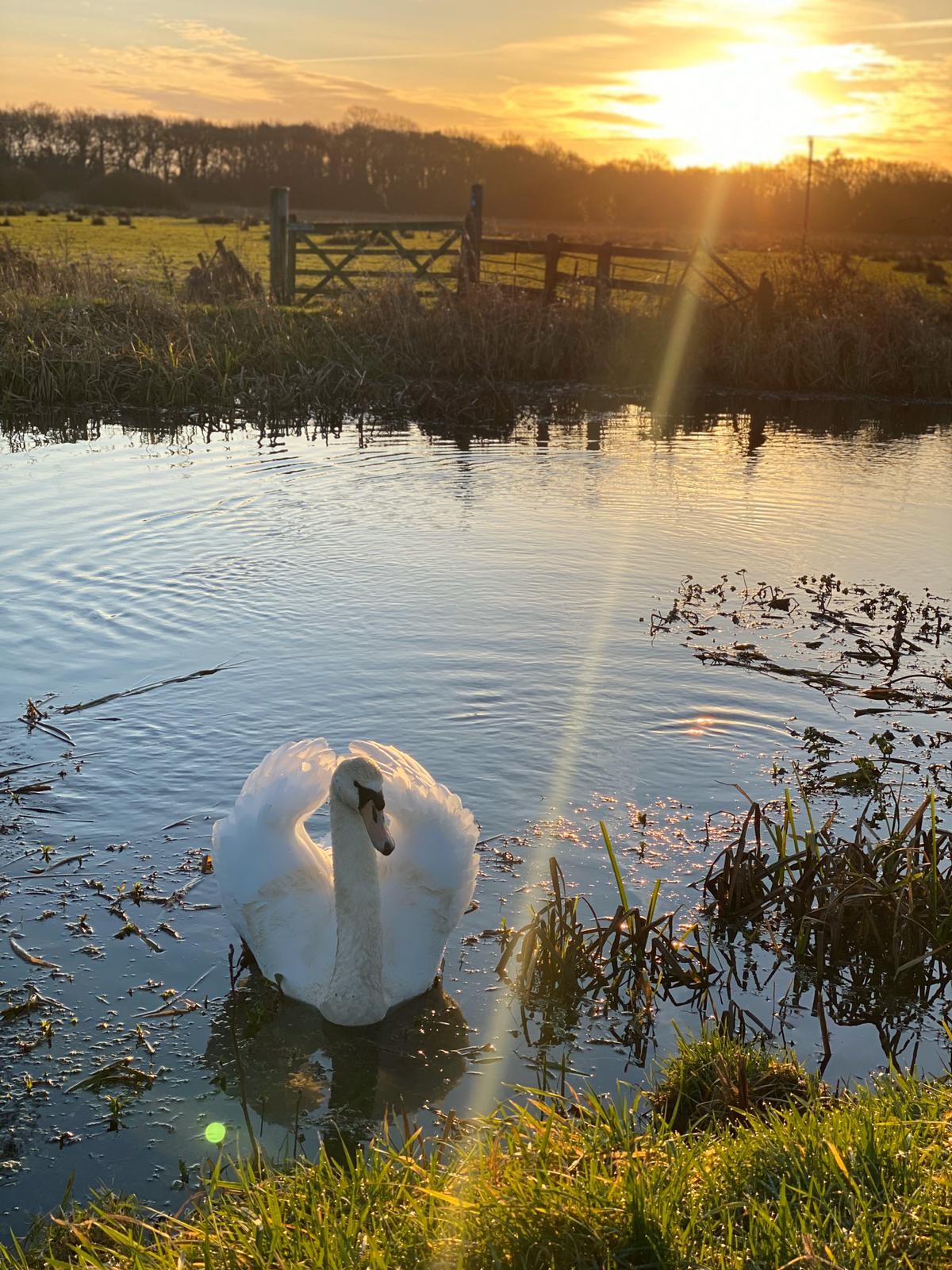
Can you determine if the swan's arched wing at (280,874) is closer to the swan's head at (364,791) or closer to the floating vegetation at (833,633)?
the swan's head at (364,791)

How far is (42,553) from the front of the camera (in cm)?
1152

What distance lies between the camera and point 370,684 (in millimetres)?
8578

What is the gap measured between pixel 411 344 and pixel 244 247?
16.9 metres

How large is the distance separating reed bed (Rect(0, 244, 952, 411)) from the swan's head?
49.0ft

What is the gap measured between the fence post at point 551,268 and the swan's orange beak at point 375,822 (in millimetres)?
19770

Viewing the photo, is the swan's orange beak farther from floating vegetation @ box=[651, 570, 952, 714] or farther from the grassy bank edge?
floating vegetation @ box=[651, 570, 952, 714]

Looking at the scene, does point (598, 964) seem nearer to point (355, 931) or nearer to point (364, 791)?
point (355, 931)

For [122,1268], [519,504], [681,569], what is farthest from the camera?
[519,504]

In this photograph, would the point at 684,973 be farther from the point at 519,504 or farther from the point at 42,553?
the point at 519,504

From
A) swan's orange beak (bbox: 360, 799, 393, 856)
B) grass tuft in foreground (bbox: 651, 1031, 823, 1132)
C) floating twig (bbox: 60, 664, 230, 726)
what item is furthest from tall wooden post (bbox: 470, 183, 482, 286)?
grass tuft in foreground (bbox: 651, 1031, 823, 1132)

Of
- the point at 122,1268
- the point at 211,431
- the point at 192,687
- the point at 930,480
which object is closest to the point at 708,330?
the point at 930,480

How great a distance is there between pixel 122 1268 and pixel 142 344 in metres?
17.3

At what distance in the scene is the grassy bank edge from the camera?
2.99 metres

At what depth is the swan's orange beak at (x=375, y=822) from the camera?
490 cm
